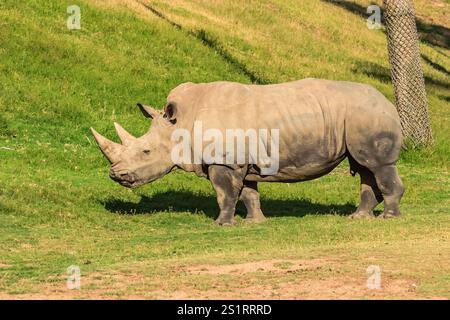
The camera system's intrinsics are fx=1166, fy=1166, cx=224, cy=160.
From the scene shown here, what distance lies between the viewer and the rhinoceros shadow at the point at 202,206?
19.0 m

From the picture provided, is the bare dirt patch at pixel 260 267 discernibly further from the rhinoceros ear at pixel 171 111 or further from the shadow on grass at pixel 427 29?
the shadow on grass at pixel 427 29

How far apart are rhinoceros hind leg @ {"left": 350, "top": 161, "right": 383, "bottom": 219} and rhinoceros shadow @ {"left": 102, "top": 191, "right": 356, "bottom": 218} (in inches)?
35.5

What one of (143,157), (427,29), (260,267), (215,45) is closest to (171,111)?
(143,157)

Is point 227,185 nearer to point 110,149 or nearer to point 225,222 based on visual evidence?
point 225,222

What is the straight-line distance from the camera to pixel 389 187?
1731 cm

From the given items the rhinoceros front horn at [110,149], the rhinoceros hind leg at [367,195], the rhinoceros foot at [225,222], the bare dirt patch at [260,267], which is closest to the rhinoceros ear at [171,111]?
the rhinoceros front horn at [110,149]

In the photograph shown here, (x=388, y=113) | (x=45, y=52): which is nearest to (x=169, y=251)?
(x=388, y=113)

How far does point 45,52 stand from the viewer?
87.4 ft

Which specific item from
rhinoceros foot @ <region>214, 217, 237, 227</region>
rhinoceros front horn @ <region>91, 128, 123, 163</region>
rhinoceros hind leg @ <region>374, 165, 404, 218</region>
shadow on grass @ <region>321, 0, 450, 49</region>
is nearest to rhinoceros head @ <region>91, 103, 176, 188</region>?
rhinoceros front horn @ <region>91, 128, 123, 163</region>

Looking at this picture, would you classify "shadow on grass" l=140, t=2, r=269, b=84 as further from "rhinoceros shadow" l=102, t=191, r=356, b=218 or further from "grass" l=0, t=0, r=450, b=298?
"rhinoceros shadow" l=102, t=191, r=356, b=218

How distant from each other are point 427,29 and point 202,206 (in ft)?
90.6

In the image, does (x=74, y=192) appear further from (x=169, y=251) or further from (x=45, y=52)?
(x=45, y=52)

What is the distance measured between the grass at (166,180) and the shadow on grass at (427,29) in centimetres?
459

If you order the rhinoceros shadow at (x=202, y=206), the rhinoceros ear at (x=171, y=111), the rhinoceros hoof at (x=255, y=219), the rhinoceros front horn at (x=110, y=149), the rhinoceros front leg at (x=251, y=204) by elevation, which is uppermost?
the rhinoceros ear at (x=171, y=111)
